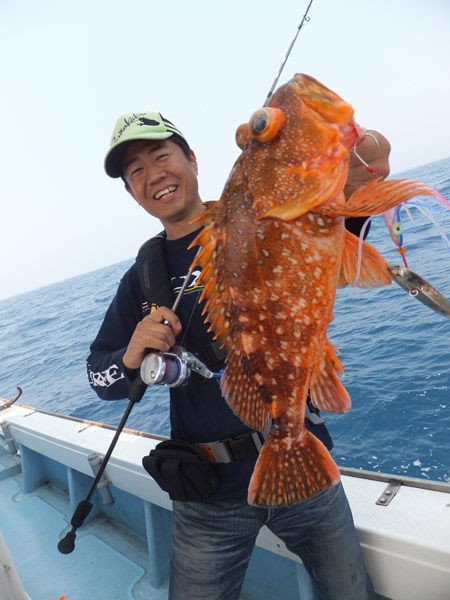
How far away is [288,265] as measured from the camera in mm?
1457

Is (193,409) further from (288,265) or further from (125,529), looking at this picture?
(125,529)

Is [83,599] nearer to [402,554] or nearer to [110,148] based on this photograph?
[402,554]

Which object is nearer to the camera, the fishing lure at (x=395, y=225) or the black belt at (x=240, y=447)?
the fishing lure at (x=395, y=225)

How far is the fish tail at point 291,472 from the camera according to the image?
1.58 meters

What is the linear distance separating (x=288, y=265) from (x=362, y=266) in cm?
28

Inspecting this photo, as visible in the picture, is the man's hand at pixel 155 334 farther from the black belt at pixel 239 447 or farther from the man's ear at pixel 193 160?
the man's ear at pixel 193 160

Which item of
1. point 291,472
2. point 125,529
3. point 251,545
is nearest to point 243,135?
point 291,472

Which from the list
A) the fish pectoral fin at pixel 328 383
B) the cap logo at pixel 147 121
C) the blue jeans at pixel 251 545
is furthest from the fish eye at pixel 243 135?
the blue jeans at pixel 251 545

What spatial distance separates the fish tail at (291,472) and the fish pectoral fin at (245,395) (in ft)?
0.40

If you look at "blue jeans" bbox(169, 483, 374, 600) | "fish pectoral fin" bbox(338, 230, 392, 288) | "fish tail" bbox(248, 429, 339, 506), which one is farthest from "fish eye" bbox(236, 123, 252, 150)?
"blue jeans" bbox(169, 483, 374, 600)

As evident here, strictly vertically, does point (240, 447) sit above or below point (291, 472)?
below

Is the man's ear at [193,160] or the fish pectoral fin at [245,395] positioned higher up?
the man's ear at [193,160]

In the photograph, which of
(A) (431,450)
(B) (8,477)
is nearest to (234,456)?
(A) (431,450)

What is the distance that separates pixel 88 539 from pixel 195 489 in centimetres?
272
